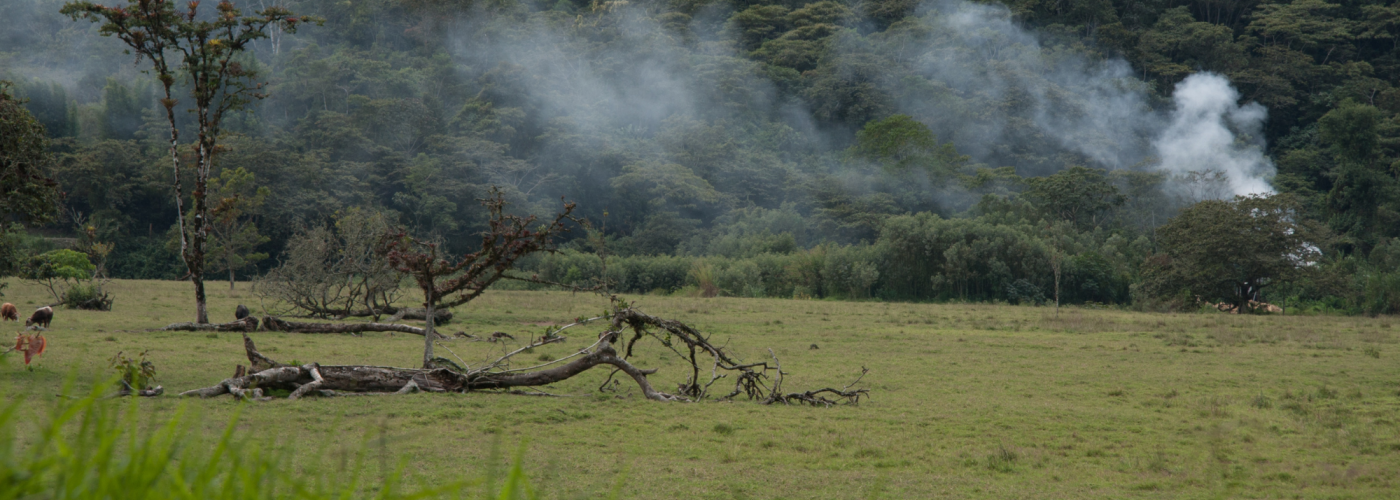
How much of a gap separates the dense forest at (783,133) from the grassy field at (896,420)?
2257 cm

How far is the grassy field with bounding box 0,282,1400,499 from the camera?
258 inches

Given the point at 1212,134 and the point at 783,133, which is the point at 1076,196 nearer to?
the point at 1212,134

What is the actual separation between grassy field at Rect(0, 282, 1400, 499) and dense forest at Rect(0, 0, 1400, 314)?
2257cm

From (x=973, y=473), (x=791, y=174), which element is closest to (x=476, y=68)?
(x=791, y=174)

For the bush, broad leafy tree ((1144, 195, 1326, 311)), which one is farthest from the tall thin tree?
broad leafy tree ((1144, 195, 1326, 311))

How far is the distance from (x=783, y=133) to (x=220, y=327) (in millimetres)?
54453

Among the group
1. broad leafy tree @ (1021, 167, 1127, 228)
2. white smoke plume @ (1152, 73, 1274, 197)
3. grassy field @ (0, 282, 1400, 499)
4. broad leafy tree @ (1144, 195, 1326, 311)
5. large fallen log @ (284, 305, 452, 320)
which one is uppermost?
white smoke plume @ (1152, 73, 1274, 197)

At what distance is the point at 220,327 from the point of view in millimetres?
16094

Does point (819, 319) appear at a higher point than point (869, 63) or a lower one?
lower

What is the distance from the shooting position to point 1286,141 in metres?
63.0

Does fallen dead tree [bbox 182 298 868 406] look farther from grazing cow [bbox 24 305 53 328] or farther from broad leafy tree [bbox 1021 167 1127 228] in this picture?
broad leafy tree [bbox 1021 167 1127 228]

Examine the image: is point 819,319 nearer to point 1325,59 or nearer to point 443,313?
point 443,313

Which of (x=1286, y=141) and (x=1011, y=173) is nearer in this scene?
(x=1011, y=173)

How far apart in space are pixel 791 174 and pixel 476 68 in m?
28.4
